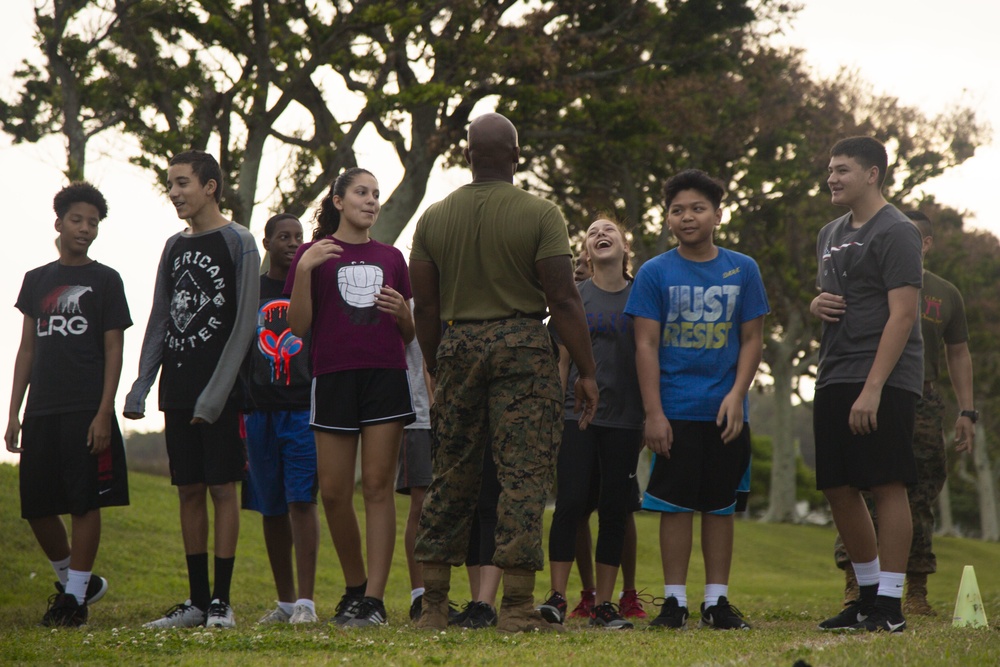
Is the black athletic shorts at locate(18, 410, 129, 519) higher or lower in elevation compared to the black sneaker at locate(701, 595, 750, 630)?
higher

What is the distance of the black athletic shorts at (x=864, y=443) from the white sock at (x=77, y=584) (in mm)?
4059

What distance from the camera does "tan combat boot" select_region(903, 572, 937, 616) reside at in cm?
756

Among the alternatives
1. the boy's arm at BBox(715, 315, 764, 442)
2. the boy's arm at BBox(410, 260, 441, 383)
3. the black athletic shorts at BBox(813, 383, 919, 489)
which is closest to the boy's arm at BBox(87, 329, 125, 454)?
the boy's arm at BBox(410, 260, 441, 383)

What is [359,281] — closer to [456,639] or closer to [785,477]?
[456,639]

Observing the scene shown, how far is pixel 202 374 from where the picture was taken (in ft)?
20.0

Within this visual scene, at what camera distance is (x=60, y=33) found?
47.3 feet

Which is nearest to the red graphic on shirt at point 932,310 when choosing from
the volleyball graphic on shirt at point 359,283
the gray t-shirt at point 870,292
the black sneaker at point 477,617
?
the gray t-shirt at point 870,292

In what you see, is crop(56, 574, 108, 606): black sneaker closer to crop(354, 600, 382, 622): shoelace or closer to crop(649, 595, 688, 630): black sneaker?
crop(354, 600, 382, 622): shoelace

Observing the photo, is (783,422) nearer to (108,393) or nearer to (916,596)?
(916,596)

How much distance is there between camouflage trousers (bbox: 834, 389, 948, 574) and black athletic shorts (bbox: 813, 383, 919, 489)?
228cm

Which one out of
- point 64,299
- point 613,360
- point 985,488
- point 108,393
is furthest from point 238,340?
point 985,488

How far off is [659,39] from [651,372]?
48.0 ft

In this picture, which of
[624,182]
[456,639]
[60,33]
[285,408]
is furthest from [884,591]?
[624,182]

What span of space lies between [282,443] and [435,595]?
5.93 feet
